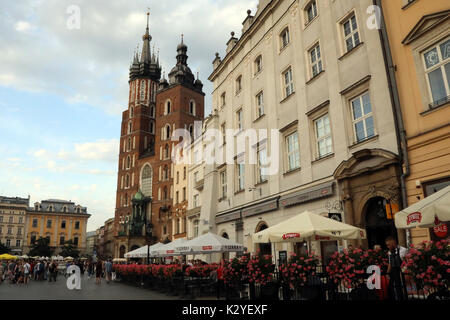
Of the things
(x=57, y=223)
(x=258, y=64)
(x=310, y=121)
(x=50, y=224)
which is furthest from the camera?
(x=57, y=223)

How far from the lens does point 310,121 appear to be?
16250mm

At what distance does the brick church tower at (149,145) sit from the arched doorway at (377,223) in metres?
46.5

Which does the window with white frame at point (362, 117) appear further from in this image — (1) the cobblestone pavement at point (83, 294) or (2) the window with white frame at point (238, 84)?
(2) the window with white frame at point (238, 84)

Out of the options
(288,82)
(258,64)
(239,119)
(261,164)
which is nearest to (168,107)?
(239,119)

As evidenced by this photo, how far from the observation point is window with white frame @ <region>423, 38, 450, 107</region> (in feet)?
33.7

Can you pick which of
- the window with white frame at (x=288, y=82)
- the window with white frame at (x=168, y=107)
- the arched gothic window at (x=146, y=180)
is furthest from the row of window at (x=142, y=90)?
the window with white frame at (x=288, y=82)

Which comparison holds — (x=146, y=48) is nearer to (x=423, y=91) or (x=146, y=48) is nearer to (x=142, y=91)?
(x=142, y=91)

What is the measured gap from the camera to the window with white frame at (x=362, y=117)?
13049 millimetres

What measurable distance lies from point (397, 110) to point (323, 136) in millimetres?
4118

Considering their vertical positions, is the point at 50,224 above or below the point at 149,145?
below

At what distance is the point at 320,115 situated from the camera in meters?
15.6

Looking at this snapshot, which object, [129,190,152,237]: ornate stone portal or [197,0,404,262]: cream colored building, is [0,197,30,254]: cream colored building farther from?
[197,0,404,262]: cream colored building

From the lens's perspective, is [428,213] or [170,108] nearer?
[428,213]
